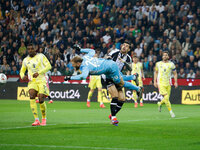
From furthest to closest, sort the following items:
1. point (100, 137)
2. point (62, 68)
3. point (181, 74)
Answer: point (62, 68) < point (181, 74) < point (100, 137)

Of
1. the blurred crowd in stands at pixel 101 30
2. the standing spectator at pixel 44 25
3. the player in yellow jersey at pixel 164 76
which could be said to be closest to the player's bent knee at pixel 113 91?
the player in yellow jersey at pixel 164 76

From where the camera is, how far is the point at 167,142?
9.34 metres

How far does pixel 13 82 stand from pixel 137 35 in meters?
8.53

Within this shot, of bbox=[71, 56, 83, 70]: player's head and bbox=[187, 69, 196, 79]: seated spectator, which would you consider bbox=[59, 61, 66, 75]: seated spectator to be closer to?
bbox=[187, 69, 196, 79]: seated spectator

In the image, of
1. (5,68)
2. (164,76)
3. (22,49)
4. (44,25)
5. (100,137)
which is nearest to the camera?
(100,137)

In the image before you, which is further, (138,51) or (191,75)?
(138,51)

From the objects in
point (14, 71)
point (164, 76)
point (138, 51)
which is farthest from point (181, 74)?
point (14, 71)

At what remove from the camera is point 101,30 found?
98.1ft

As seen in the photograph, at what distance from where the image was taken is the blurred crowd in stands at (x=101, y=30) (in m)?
26.5

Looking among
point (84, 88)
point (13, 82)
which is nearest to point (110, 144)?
point (84, 88)

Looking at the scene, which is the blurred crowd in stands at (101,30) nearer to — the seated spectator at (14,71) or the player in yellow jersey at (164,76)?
the seated spectator at (14,71)

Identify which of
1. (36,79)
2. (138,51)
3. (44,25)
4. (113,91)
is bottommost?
(113,91)

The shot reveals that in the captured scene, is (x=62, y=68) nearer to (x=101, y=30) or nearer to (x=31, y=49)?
(x=101, y=30)

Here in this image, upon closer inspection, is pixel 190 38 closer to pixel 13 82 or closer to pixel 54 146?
pixel 13 82
